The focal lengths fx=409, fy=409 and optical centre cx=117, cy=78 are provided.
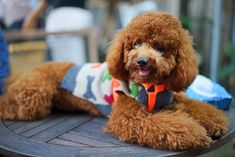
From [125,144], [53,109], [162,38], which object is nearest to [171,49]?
[162,38]

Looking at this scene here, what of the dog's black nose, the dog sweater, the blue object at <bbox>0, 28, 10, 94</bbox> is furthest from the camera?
the blue object at <bbox>0, 28, 10, 94</bbox>

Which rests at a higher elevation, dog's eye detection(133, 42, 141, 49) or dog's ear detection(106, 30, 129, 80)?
dog's eye detection(133, 42, 141, 49)

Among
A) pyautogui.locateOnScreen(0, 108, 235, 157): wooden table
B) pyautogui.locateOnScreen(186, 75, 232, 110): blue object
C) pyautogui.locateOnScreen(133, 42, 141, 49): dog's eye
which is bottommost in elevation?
pyautogui.locateOnScreen(0, 108, 235, 157): wooden table

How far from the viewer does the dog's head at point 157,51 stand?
1.13 metres

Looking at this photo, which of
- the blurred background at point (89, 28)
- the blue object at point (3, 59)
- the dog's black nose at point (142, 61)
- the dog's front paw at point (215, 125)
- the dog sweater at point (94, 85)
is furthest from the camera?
the blurred background at point (89, 28)

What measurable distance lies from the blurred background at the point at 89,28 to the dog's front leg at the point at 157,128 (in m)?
0.86

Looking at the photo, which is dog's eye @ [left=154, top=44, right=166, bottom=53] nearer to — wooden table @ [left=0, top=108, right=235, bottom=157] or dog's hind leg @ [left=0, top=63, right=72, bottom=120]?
wooden table @ [left=0, top=108, right=235, bottom=157]

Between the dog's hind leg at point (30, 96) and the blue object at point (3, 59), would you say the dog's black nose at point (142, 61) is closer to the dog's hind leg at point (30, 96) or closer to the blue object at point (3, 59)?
the dog's hind leg at point (30, 96)

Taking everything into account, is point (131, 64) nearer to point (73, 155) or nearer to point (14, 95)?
point (73, 155)

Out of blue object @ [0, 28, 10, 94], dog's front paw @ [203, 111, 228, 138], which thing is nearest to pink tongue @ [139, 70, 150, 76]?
dog's front paw @ [203, 111, 228, 138]

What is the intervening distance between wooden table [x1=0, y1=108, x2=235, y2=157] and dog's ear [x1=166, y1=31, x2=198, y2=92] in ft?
0.65

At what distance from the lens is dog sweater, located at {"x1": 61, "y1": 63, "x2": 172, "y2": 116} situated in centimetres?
A: 138

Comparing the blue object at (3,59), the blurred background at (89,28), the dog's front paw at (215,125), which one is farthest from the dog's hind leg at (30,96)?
the blurred background at (89,28)

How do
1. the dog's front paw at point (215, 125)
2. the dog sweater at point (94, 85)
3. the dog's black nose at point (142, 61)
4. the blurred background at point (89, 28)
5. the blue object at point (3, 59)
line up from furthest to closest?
the blurred background at point (89, 28), the blue object at point (3, 59), the dog sweater at point (94, 85), the dog's front paw at point (215, 125), the dog's black nose at point (142, 61)
